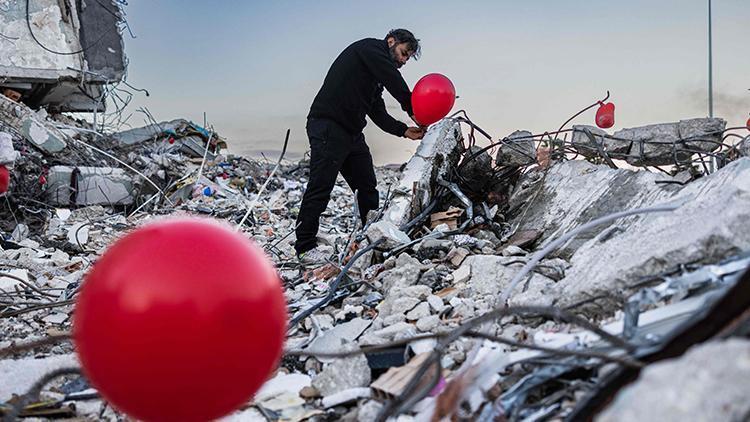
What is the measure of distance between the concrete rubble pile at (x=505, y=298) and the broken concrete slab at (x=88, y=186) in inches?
97.4

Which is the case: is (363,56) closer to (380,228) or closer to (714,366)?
(380,228)

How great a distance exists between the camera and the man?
5.17 metres

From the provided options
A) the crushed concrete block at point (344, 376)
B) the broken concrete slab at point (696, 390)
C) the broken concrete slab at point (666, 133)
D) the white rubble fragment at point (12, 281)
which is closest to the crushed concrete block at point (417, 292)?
the crushed concrete block at point (344, 376)

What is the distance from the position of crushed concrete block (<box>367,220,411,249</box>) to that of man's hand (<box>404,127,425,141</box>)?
150cm

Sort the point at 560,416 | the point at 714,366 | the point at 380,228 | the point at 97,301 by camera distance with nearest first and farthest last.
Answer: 1. the point at 714,366
2. the point at 97,301
3. the point at 560,416
4. the point at 380,228

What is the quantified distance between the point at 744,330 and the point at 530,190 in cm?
356

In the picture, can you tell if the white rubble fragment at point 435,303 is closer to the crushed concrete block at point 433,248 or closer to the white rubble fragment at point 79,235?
the crushed concrete block at point 433,248

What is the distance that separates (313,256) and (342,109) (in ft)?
4.27

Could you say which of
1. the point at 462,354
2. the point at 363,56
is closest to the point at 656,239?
the point at 462,354

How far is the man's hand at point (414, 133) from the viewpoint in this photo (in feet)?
17.7

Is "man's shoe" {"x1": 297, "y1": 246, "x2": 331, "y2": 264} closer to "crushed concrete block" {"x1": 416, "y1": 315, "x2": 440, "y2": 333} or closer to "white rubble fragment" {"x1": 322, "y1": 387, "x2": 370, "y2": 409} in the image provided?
"crushed concrete block" {"x1": 416, "y1": 315, "x2": 440, "y2": 333}

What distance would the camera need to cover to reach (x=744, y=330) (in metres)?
1.12

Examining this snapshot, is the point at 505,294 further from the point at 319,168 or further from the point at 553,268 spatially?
the point at 319,168

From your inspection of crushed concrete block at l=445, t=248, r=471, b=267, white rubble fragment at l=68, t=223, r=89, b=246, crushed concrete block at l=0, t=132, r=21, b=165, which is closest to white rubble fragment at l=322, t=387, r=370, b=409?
crushed concrete block at l=445, t=248, r=471, b=267
